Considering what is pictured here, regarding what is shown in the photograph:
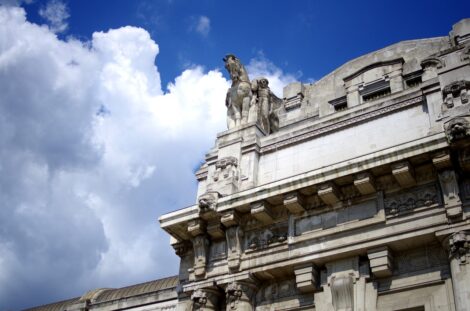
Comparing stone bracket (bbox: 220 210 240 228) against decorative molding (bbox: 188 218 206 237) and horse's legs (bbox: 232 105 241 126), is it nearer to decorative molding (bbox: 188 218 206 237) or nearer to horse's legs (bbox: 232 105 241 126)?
decorative molding (bbox: 188 218 206 237)

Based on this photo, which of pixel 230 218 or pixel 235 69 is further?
pixel 235 69

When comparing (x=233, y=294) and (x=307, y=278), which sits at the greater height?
(x=307, y=278)

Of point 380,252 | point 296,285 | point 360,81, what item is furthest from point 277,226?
point 360,81

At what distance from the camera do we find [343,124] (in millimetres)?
18250

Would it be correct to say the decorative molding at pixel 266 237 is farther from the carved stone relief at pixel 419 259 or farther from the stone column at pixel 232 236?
the carved stone relief at pixel 419 259

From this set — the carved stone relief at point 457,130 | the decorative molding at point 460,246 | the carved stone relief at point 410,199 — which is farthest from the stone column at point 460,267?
the carved stone relief at point 457,130

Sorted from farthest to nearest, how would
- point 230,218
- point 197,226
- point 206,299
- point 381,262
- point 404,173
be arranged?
point 197,226 → point 230,218 → point 206,299 → point 404,173 → point 381,262

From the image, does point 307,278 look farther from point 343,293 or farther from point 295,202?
point 295,202

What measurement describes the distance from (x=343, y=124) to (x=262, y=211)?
3771mm

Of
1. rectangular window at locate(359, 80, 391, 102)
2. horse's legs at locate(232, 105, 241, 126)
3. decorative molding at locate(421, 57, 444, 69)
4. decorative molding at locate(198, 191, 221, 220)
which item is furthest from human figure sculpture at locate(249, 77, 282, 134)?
decorative molding at locate(421, 57, 444, 69)

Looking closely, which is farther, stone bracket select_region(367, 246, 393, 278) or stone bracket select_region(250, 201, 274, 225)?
stone bracket select_region(250, 201, 274, 225)

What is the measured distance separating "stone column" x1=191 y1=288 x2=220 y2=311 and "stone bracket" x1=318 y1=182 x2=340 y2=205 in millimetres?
4132

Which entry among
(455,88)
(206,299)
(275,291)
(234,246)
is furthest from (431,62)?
(206,299)

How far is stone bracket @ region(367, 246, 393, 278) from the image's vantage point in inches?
583
